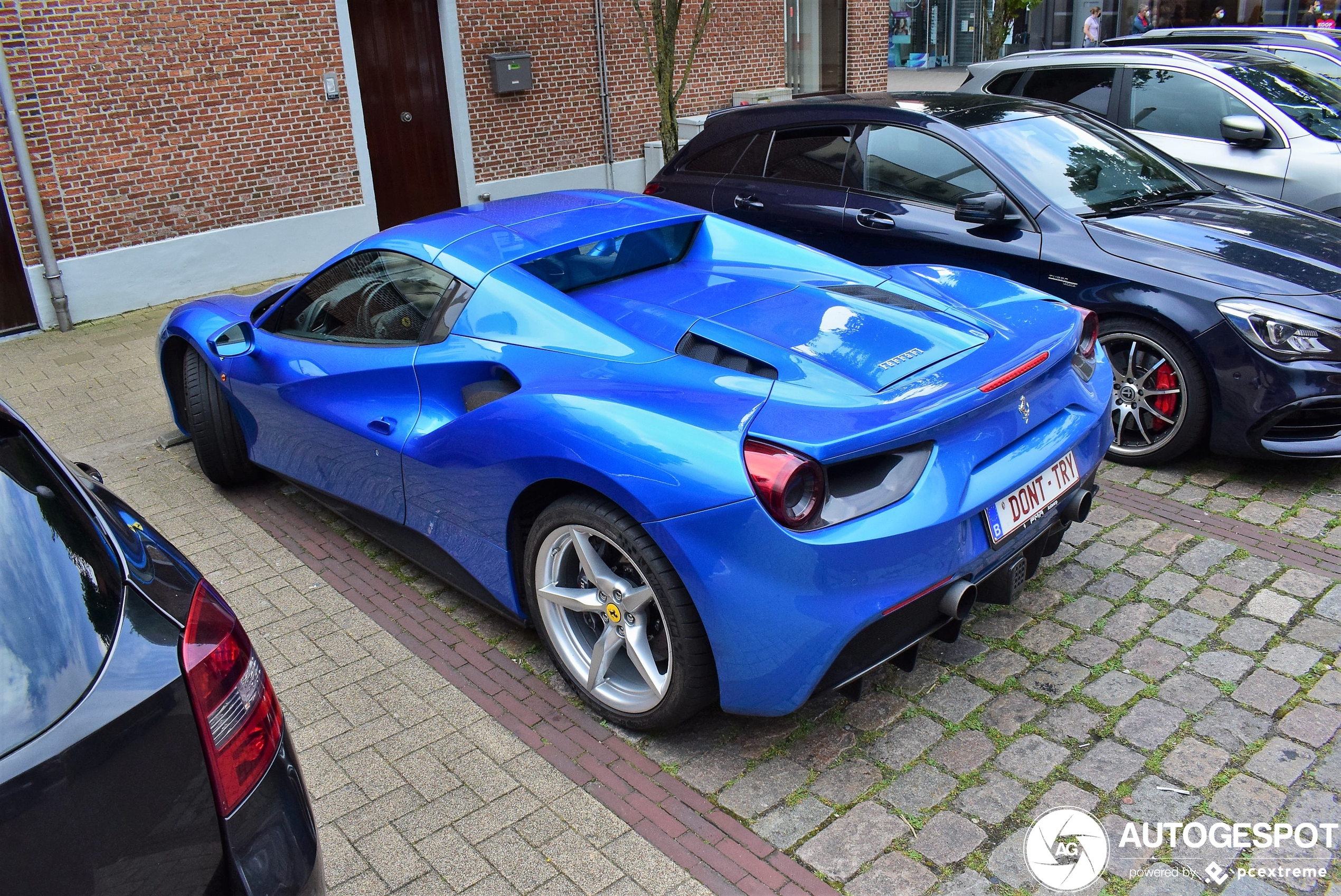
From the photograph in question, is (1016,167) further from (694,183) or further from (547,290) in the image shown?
(547,290)

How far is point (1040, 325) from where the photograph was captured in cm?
354

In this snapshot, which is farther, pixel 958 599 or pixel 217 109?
pixel 217 109

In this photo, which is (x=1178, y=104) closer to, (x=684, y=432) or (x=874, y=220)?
(x=874, y=220)

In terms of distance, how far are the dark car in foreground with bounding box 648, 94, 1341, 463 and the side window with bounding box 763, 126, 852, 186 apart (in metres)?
0.01

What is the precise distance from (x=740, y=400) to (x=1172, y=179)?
13.4ft

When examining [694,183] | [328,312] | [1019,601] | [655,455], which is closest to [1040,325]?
[1019,601]

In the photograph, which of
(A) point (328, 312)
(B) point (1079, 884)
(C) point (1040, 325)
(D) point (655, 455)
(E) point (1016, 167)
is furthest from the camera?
(E) point (1016, 167)

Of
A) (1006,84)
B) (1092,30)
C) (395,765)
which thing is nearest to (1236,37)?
(1006,84)

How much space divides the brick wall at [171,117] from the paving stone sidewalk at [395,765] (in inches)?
186

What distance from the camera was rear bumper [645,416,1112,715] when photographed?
9.16 feet

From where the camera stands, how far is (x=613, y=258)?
161 inches

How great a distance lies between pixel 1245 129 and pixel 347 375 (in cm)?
637

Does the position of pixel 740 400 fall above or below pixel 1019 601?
above

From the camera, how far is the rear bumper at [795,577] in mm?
2791
